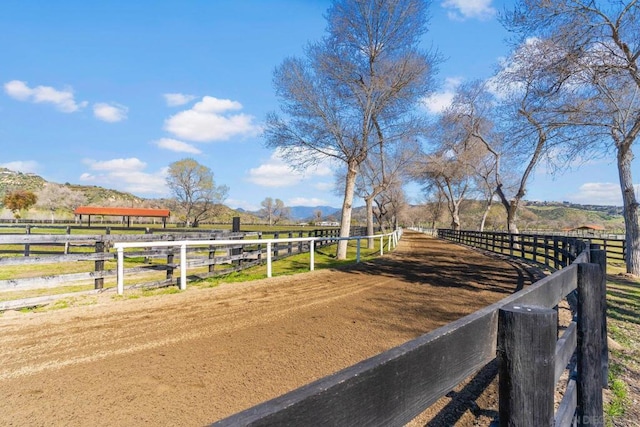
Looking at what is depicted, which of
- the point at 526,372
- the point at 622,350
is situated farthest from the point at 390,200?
the point at 526,372

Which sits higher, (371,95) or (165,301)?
(371,95)

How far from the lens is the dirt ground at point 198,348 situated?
280 centimetres

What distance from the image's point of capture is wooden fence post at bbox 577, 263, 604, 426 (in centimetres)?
245

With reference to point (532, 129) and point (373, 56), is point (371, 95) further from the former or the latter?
point (532, 129)

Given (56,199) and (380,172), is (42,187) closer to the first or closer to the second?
(56,199)

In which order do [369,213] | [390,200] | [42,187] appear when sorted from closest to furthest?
[369,213]
[390,200]
[42,187]

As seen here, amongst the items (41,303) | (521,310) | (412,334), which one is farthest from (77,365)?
(521,310)

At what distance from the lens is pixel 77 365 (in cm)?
354

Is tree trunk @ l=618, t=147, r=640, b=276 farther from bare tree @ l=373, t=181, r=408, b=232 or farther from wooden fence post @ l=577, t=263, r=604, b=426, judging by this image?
bare tree @ l=373, t=181, r=408, b=232

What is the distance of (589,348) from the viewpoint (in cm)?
257

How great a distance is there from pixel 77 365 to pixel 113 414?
48.3 inches

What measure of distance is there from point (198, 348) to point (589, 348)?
3.71 meters

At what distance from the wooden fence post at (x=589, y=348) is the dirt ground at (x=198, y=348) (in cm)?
69

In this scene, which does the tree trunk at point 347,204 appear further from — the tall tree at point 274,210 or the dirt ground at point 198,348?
the tall tree at point 274,210
